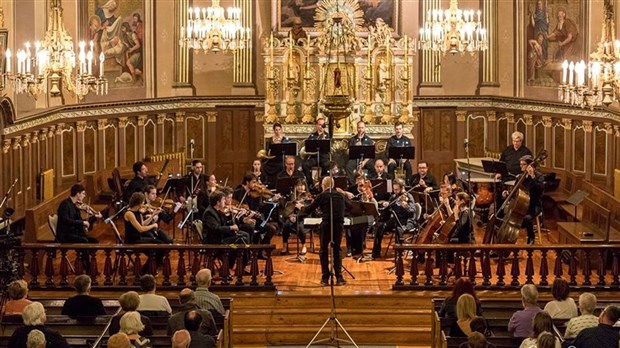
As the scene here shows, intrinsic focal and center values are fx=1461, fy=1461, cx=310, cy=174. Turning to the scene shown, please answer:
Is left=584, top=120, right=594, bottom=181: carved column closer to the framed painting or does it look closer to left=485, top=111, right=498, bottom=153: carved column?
left=485, top=111, right=498, bottom=153: carved column

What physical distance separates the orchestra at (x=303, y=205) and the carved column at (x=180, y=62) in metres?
4.31

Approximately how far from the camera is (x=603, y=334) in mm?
12961

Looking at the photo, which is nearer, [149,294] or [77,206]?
[149,294]

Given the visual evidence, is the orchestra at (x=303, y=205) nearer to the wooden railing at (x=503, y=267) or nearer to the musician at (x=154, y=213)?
Result: the musician at (x=154, y=213)

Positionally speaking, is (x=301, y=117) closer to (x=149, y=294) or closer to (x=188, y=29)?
(x=188, y=29)

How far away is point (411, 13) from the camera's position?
27250 mm

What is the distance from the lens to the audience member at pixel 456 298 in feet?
49.2

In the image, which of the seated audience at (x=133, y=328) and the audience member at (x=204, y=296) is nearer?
the seated audience at (x=133, y=328)

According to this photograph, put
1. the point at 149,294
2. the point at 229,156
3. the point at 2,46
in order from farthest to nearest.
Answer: the point at 229,156
the point at 2,46
the point at 149,294

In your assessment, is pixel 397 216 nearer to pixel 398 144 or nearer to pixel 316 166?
pixel 316 166

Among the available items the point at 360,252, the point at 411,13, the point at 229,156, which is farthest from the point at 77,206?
the point at 411,13

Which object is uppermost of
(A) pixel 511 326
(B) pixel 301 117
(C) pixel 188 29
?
(C) pixel 188 29

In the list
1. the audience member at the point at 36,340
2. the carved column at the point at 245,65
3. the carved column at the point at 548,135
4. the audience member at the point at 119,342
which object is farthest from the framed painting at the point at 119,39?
the audience member at the point at 119,342

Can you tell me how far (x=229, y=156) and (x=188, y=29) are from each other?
272 centimetres
